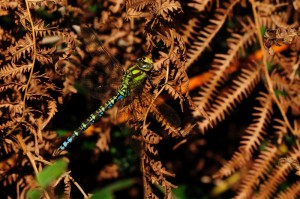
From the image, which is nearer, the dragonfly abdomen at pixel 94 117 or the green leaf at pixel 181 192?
the dragonfly abdomen at pixel 94 117

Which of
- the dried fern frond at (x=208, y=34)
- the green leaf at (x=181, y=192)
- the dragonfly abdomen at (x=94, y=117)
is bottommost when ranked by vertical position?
the green leaf at (x=181, y=192)

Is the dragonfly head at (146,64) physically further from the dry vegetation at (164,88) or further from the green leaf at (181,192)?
the green leaf at (181,192)

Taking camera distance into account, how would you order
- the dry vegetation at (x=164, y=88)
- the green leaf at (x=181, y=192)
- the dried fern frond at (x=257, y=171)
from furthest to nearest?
the green leaf at (x=181, y=192) → the dried fern frond at (x=257, y=171) → the dry vegetation at (x=164, y=88)

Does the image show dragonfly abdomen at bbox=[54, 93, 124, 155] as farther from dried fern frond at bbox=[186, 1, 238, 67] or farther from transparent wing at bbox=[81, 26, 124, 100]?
dried fern frond at bbox=[186, 1, 238, 67]

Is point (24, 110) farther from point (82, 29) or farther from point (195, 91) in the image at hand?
point (195, 91)

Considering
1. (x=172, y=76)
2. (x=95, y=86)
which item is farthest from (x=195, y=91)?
(x=172, y=76)

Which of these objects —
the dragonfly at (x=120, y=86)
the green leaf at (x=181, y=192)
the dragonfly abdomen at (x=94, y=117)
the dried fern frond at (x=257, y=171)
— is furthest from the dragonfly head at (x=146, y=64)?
the green leaf at (x=181, y=192)

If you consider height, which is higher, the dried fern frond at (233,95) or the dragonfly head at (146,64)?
the dragonfly head at (146,64)

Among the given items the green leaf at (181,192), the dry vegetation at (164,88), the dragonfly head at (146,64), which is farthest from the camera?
the green leaf at (181,192)
